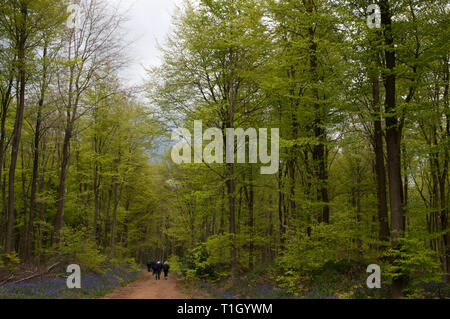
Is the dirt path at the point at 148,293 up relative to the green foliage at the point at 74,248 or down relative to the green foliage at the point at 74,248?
down

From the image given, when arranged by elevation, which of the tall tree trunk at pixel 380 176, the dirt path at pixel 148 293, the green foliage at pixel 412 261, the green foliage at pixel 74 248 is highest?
the tall tree trunk at pixel 380 176

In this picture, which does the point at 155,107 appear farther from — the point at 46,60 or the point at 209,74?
the point at 46,60

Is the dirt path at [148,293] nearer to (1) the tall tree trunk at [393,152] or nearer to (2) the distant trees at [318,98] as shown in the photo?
(2) the distant trees at [318,98]

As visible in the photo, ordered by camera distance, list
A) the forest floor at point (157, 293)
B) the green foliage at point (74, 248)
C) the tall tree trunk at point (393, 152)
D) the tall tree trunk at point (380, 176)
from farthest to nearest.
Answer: the green foliage at point (74, 248) < the forest floor at point (157, 293) < the tall tree trunk at point (380, 176) < the tall tree trunk at point (393, 152)

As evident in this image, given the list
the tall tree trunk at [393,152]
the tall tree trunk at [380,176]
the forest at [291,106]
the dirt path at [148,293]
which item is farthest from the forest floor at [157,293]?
the tall tree trunk at [380,176]

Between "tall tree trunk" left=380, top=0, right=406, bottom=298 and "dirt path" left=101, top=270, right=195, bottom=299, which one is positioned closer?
→ "tall tree trunk" left=380, top=0, right=406, bottom=298

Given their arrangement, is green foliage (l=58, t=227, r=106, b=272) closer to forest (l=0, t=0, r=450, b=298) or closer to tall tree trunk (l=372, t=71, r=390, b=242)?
forest (l=0, t=0, r=450, b=298)

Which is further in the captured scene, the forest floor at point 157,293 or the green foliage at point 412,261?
the forest floor at point 157,293

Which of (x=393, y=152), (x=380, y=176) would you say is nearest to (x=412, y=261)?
(x=393, y=152)

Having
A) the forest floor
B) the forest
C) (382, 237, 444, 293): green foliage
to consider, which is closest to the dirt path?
the forest floor

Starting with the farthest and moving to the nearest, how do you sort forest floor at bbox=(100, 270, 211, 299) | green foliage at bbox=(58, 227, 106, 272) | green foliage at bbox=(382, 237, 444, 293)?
1. green foliage at bbox=(58, 227, 106, 272)
2. forest floor at bbox=(100, 270, 211, 299)
3. green foliage at bbox=(382, 237, 444, 293)

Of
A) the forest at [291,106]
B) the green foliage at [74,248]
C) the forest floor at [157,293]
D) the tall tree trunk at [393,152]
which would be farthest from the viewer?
the green foliage at [74,248]

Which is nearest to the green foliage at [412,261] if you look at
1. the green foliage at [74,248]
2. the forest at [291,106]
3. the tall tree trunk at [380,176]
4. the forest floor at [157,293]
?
the forest at [291,106]

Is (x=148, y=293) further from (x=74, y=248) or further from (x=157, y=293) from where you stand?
(x=74, y=248)
